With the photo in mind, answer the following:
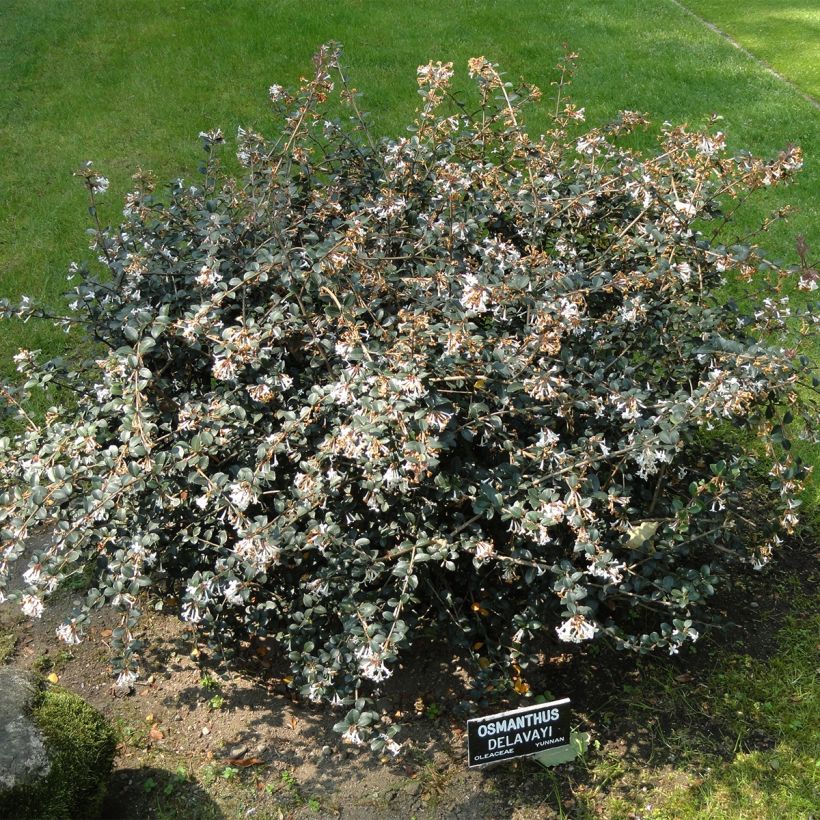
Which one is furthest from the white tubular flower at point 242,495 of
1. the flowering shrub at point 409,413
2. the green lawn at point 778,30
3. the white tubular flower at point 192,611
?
the green lawn at point 778,30

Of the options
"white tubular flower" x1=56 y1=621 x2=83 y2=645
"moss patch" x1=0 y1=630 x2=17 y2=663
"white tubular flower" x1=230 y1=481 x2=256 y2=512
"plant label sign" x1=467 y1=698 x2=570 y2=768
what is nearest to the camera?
"white tubular flower" x1=230 y1=481 x2=256 y2=512

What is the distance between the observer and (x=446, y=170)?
328cm

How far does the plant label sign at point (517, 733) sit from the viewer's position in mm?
2748

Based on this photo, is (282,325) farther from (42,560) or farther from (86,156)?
(86,156)

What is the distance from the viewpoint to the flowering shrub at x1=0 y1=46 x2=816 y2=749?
2.66 metres

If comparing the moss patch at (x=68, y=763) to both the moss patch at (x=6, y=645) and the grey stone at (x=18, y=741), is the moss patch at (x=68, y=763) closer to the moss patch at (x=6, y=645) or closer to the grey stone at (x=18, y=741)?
the grey stone at (x=18, y=741)

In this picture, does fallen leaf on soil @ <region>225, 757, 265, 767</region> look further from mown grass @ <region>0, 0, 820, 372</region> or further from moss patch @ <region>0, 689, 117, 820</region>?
mown grass @ <region>0, 0, 820, 372</region>

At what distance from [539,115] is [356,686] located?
17.9 feet

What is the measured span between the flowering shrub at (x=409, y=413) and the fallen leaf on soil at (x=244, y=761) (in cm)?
33

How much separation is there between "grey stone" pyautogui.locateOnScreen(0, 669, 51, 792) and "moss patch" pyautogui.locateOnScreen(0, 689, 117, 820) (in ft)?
0.07

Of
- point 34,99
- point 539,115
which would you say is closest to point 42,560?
point 539,115

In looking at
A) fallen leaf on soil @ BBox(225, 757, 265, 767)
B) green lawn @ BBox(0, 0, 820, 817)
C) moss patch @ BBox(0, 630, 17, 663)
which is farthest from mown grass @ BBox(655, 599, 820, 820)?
green lawn @ BBox(0, 0, 820, 817)

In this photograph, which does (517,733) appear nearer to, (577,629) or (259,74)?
(577,629)

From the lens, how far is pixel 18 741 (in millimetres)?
2605
